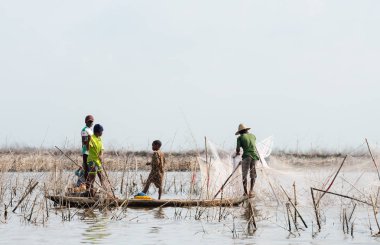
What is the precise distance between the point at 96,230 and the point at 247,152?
4210 millimetres

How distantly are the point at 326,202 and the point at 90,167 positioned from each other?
4.17 m

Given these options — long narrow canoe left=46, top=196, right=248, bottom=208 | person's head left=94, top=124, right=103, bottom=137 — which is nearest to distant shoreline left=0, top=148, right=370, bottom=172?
long narrow canoe left=46, top=196, right=248, bottom=208

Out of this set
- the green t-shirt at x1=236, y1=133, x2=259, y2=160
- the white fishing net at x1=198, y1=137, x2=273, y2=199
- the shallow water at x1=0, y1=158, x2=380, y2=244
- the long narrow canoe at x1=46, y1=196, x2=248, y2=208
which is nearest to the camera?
the shallow water at x1=0, y1=158, x2=380, y2=244

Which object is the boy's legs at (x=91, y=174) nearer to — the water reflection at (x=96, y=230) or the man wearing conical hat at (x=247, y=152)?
the water reflection at (x=96, y=230)

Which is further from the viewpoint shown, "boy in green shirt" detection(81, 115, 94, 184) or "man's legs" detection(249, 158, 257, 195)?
"man's legs" detection(249, 158, 257, 195)

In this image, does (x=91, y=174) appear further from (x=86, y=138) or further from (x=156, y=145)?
(x=156, y=145)

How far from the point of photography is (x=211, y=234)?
8.72m

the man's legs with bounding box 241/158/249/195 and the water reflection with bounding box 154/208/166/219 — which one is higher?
the man's legs with bounding box 241/158/249/195

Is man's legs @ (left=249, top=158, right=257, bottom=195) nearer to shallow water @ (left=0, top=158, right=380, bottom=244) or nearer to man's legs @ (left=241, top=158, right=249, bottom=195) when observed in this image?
man's legs @ (left=241, top=158, right=249, bottom=195)

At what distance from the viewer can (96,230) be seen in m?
9.07

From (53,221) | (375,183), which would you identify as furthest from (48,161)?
(375,183)

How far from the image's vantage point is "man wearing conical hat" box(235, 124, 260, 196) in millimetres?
12409

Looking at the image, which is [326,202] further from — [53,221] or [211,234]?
[53,221]

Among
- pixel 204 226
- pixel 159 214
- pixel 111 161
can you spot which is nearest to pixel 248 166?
pixel 159 214
